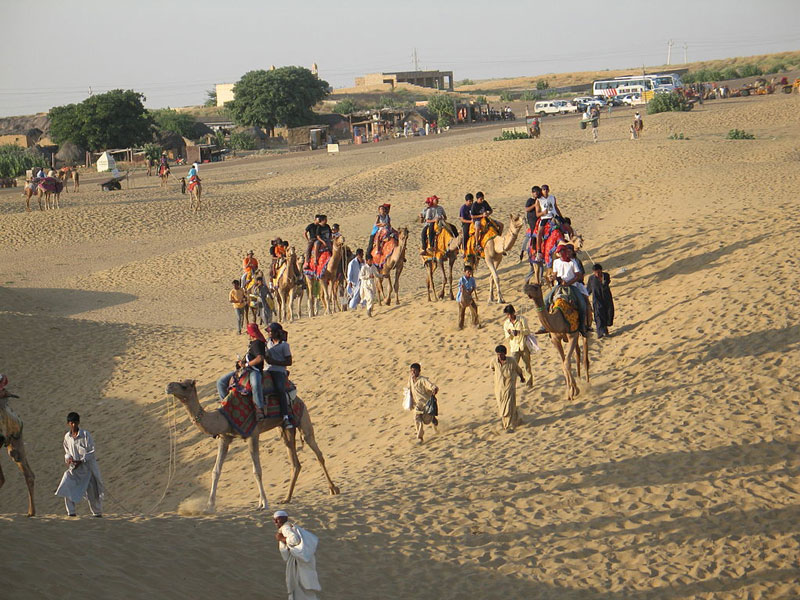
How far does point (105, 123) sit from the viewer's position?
218 feet

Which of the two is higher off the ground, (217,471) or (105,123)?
(105,123)

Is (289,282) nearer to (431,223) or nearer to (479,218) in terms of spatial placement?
(431,223)

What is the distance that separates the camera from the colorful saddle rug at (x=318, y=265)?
795 inches

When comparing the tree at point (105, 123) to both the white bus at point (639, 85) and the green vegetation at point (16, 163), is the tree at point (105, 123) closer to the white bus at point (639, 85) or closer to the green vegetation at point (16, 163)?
the green vegetation at point (16, 163)

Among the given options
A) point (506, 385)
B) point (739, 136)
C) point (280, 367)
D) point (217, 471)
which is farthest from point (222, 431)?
point (739, 136)

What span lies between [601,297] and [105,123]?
57534mm

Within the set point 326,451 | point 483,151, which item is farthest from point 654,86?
point 326,451

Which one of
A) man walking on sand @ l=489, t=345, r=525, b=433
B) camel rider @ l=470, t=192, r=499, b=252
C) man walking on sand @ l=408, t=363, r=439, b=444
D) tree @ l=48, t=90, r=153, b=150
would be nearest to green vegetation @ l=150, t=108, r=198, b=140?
tree @ l=48, t=90, r=153, b=150

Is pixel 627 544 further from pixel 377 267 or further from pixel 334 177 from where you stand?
pixel 334 177

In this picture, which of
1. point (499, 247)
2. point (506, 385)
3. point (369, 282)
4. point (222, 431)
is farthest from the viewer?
point (369, 282)

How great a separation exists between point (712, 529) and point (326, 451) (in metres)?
6.04

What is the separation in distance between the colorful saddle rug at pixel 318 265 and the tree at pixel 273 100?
58.6 meters

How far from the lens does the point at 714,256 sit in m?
18.3

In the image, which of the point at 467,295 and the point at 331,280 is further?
the point at 331,280
